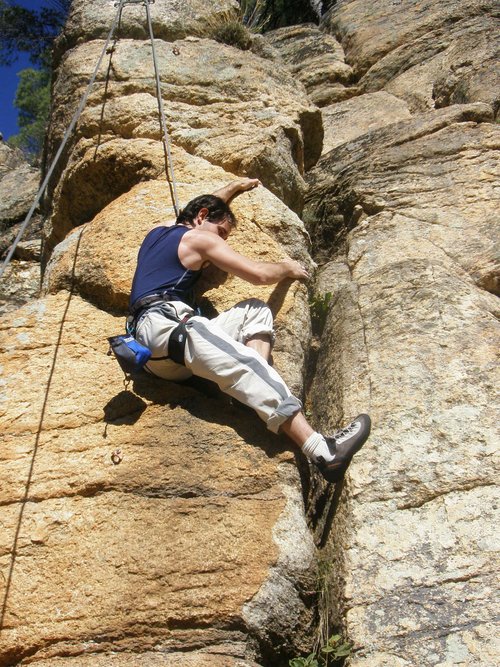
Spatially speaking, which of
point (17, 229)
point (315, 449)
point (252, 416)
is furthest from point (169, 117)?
point (17, 229)

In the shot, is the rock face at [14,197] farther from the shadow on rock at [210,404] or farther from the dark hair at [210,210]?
the shadow on rock at [210,404]

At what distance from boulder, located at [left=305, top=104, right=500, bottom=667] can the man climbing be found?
1.12ft

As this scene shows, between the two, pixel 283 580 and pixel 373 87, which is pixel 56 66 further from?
pixel 283 580

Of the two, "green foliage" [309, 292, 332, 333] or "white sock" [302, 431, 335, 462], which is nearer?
"white sock" [302, 431, 335, 462]

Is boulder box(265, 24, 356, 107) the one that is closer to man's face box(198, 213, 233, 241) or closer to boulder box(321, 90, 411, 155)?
boulder box(321, 90, 411, 155)

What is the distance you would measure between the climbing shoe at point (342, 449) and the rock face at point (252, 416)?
152 mm

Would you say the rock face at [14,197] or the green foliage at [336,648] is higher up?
the green foliage at [336,648]

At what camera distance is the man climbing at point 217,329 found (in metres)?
4.15

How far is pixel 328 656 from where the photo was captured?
3.67 m

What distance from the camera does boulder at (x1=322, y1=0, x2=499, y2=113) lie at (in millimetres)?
8586

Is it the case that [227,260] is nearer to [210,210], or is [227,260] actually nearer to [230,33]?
[210,210]

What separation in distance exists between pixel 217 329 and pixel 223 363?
246 mm

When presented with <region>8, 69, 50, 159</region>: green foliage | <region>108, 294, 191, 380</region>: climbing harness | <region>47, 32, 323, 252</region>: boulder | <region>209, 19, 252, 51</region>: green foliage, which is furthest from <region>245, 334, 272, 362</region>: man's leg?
<region>8, 69, 50, 159</region>: green foliage

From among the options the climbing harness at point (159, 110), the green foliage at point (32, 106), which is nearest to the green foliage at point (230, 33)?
the climbing harness at point (159, 110)
